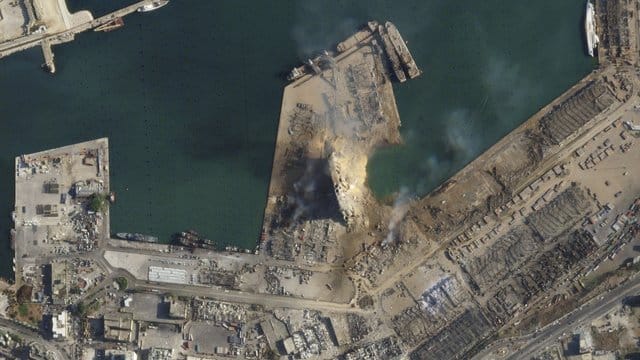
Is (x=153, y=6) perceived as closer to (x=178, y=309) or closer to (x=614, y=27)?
(x=178, y=309)

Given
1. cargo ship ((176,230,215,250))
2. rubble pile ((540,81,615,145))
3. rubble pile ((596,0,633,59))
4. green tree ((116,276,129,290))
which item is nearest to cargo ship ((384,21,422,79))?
rubble pile ((540,81,615,145))

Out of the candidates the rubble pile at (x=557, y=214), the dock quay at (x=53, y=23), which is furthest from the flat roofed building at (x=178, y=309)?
the rubble pile at (x=557, y=214)

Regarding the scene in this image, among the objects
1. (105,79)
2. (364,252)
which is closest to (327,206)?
(364,252)

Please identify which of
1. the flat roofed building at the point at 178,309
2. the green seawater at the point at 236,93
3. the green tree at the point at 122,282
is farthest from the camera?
the green seawater at the point at 236,93

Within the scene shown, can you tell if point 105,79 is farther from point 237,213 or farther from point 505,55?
point 505,55

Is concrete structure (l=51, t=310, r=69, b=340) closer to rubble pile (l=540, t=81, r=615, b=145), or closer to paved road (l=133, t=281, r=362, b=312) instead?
paved road (l=133, t=281, r=362, b=312)

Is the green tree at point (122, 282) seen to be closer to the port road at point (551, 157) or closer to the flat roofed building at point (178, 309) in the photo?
the flat roofed building at point (178, 309)

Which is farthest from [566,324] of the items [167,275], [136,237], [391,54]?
[136,237]
